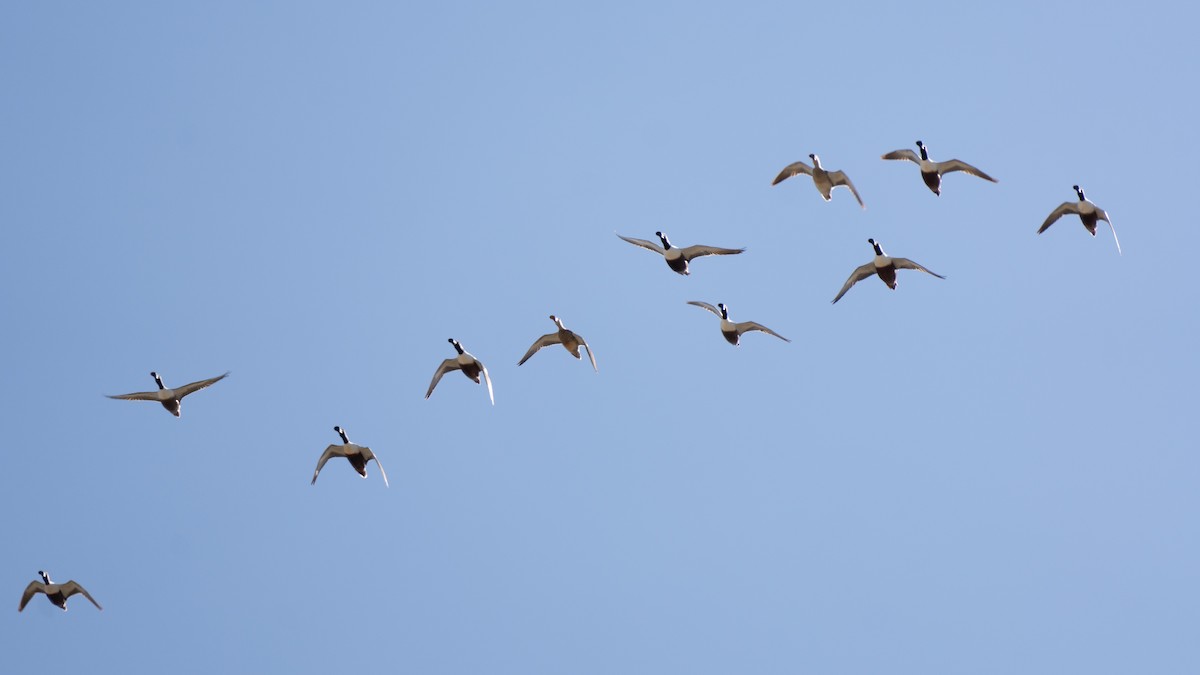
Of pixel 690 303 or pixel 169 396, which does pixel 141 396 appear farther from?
pixel 690 303

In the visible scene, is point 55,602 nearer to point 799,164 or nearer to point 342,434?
point 342,434

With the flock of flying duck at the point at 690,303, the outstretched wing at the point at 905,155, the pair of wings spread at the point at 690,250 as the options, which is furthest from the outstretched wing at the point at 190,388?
the outstretched wing at the point at 905,155

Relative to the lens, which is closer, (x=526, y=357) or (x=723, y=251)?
(x=723, y=251)

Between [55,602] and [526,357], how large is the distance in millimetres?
12602

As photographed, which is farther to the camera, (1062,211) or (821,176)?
(1062,211)

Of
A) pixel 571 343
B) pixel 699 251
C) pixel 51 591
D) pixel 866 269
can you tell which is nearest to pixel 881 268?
pixel 866 269

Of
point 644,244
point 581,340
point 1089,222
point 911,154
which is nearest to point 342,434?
point 581,340

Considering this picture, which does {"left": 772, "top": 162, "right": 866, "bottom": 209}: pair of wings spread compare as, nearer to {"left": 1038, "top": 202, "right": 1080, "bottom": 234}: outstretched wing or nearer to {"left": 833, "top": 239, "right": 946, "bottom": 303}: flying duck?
{"left": 833, "top": 239, "right": 946, "bottom": 303}: flying duck

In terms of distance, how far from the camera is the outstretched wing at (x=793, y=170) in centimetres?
3816

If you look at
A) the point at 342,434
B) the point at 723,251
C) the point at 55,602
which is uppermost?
the point at 723,251

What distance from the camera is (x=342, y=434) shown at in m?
38.6

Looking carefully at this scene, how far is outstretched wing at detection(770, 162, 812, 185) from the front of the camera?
3816 centimetres

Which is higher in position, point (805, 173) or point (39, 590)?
point (805, 173)

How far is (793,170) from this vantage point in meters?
38.4
